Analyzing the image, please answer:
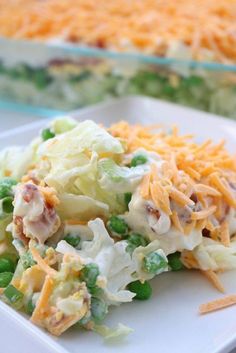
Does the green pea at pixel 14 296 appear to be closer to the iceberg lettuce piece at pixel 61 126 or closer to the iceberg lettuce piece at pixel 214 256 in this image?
the iceberg lettuce piece at pixel 214 256

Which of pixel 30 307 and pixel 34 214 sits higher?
pixel 34 214

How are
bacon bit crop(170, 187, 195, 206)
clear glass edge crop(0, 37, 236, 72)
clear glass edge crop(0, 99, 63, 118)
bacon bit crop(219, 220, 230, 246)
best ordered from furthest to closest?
1. clear glass edge crop(0, 99, 63, 118)
2. clear glass edge crop(0, 37, 236, 72)
3. bacon bit crop(219, 220, 230, 246)
4. bacon bit crop(170, 187, 195, 206)

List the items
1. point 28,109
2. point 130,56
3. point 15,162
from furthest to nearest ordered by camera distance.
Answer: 1. point 28,109
2. point 130,56
3. point 15,162

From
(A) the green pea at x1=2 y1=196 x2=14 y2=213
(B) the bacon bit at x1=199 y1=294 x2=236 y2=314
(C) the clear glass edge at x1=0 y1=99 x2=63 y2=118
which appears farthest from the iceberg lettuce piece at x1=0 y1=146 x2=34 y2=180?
(C) the clear glass edge at x1=0 y1=99 x2=63 y2=118

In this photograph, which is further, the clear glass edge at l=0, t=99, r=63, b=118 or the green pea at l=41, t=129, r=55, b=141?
the clear glass edge at l=0, t=99, r=63, b=118

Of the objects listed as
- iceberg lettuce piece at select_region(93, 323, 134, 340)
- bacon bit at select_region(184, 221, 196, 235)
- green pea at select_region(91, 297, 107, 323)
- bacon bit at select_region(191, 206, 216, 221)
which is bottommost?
iceberg lettuce piece at select_region(93, 323, 134, 340)

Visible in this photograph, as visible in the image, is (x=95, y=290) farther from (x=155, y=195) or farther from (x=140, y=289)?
(x=155, y=195)

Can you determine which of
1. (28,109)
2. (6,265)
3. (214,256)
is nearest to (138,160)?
(214,256)

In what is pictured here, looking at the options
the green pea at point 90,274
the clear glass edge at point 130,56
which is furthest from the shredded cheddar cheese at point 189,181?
the clear glass edge at point 130,56

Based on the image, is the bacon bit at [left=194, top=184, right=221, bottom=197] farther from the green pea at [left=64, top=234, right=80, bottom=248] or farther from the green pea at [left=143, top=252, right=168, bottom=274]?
the green pea at [left=64, top=234, right=80, bottom=248]
